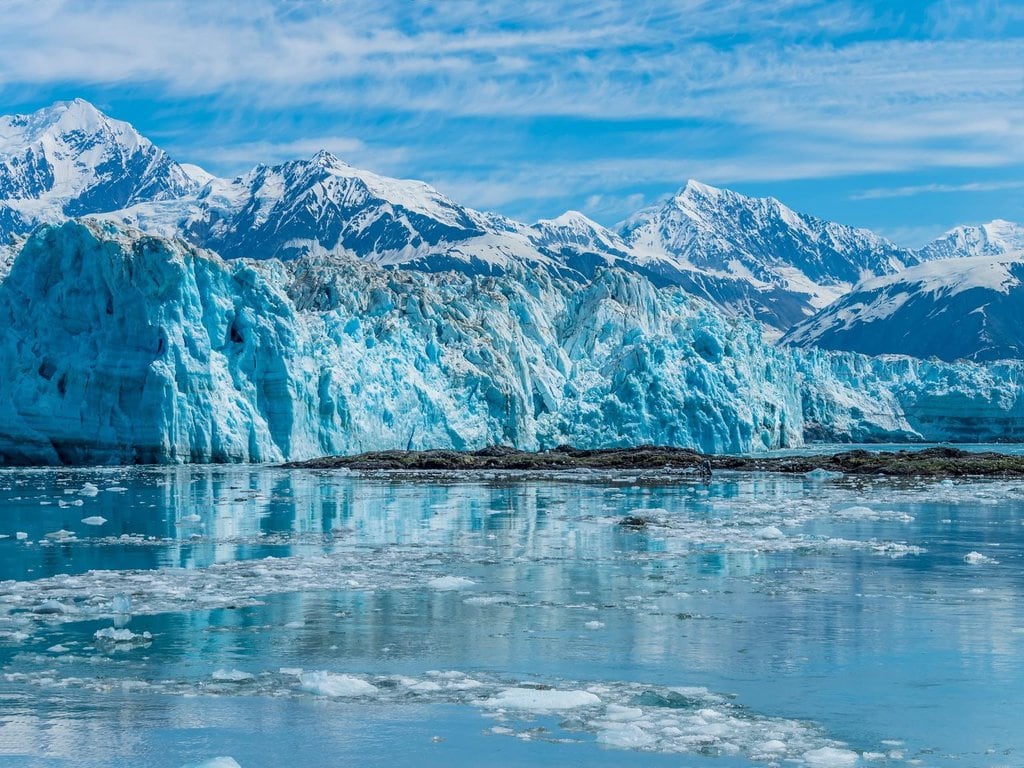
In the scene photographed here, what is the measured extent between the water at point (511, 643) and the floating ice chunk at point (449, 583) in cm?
6

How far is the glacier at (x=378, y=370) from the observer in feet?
156

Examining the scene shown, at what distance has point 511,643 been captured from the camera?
39.9 feet

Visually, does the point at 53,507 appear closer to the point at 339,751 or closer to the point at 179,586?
the point at 179,586

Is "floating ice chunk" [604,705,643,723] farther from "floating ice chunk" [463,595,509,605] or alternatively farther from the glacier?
the glacier

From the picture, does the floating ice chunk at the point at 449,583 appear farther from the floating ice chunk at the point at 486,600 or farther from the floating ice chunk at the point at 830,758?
the floating ice chunk at the point at 830,758

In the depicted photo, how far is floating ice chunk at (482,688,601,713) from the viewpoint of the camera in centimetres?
980

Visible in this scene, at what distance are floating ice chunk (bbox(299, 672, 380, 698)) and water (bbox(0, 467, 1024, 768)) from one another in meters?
0.02

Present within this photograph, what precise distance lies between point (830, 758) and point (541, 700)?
96.1 inches

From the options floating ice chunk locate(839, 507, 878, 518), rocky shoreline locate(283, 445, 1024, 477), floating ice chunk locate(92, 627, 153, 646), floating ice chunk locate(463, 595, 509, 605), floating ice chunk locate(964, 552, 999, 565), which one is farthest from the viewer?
rocky shoreline locate(283, 445, 1024, 477)

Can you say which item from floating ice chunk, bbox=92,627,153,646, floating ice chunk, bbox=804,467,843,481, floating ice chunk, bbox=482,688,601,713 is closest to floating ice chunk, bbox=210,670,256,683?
floating ice chunk, bbox=92,627,153,646

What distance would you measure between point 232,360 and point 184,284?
3689 millimetres

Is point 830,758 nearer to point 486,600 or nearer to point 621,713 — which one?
point 621,713

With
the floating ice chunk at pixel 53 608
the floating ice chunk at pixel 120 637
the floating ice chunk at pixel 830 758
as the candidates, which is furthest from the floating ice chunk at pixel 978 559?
the floating ice chunk at pixel 53 608

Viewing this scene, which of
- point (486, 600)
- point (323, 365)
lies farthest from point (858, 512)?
point (323, 365)
